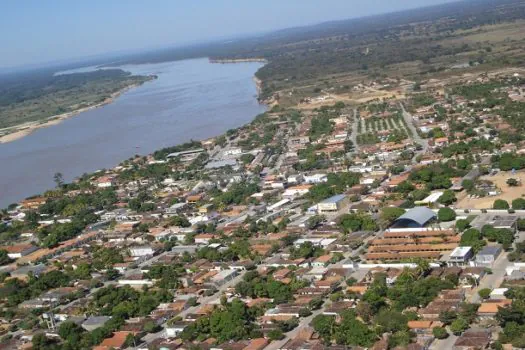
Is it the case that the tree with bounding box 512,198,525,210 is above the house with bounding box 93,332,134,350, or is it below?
above

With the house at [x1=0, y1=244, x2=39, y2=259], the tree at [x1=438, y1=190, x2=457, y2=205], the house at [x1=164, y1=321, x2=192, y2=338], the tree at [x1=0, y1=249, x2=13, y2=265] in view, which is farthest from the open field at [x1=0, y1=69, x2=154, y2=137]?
the house at [x1=164, y1=321, x2=192, y2=338]

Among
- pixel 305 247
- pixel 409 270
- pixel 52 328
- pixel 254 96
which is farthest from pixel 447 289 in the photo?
pixel 254 96

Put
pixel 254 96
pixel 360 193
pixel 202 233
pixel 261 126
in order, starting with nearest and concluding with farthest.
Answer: pixel 202 233 → pixel 360 193 → pixel 261 126 → pixel 254 96

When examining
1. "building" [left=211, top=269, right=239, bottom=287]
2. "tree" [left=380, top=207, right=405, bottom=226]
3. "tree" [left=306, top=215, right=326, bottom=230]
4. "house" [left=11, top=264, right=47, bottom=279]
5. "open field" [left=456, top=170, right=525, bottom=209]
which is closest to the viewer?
"building" [left=211, top=269, right=239, bottom=287]

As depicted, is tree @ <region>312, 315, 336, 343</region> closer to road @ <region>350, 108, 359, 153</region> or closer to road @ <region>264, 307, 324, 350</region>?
road @ <region>264, 307, 324, 350</region>

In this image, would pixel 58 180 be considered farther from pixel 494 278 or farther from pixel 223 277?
pixel 494 278

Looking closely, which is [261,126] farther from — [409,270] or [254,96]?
[409,270]

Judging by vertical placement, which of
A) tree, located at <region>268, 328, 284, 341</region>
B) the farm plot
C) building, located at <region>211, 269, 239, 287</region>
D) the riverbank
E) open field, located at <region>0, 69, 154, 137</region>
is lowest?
building, located at <region>211, 269, 239, 287</region>
